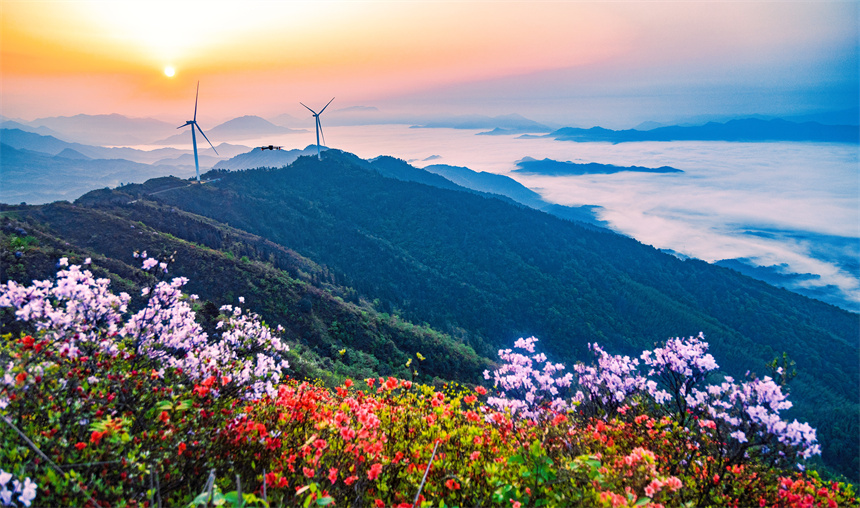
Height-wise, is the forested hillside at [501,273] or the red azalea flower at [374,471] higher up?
the red azalea flower at [374,471]

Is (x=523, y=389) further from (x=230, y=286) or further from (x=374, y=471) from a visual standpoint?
(x=230, y=286)

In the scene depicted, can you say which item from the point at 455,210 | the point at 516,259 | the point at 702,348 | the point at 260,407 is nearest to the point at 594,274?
the point at 516,259

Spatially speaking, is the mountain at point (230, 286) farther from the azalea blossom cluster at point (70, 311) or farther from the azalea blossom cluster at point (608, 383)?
the azalea blossom cluster at point (70, 311)

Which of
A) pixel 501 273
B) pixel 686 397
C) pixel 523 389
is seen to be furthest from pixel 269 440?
pixel 501 273

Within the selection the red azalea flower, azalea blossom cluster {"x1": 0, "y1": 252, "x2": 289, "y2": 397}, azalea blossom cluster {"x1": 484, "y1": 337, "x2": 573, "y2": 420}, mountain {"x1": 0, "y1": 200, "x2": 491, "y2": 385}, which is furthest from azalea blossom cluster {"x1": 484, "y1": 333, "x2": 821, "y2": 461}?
mountain {"x1": 0, "y1": 200, "x2": 491, "y2": 385}

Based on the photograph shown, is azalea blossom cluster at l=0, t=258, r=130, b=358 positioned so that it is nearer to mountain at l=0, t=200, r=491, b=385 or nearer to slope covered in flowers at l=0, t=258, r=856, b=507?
slope covered in flowers at l=0, t=258, r=856, b=507

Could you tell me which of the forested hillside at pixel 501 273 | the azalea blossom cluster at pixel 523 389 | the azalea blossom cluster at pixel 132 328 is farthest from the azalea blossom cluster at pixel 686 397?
the forested hillside at pixel 501 273
